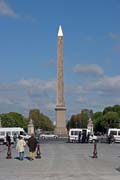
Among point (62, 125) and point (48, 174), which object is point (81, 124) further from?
point (48, 174)

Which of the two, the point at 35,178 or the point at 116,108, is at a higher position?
the point at 116,108

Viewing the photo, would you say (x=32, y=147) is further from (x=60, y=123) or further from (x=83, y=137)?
(x=60, y=123)

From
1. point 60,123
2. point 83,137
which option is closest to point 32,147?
point 83,137

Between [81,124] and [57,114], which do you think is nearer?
[57,114]

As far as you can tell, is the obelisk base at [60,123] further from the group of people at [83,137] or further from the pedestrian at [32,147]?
the pedestrian at [32,147]

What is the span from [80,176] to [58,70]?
73.2 m

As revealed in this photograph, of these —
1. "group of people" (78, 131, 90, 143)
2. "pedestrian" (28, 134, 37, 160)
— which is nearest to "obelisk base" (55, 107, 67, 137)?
"group of people" (78, 131, 90, 143)

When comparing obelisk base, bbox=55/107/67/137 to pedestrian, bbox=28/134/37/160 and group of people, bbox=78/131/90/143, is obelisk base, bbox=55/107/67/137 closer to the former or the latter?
group of people, bbox=78/131/90/143

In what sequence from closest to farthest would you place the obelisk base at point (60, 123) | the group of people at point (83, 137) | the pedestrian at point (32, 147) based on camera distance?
1. the pedestrian at point (32, 147)
2. the group of people at point (83, 137)
3. the obelisk base at point (60, 123)

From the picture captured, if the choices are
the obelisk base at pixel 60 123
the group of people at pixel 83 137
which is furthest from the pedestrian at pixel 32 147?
the obelisk base at pixel 60 123

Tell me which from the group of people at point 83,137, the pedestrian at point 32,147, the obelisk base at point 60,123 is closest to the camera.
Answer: the pedestrian at point 32,147

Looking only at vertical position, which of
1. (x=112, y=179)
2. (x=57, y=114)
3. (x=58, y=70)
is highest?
(x=58, y=70)

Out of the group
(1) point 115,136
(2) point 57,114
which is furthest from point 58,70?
(1) point 115,136

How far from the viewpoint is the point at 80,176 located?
65.0 ft
